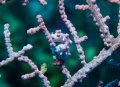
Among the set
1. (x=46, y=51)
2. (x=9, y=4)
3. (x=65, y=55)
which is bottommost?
(x=65, y=55)

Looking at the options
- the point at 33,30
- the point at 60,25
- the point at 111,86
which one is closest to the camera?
the point at 33,30

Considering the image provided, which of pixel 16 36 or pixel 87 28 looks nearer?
pixel 16 36

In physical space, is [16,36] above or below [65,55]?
above

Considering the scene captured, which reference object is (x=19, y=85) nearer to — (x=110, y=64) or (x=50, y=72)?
(x=50, y=72)

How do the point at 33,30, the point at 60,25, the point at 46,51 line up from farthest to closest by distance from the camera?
the point at 46,51 < the point at 60,25 < the point at 33,30

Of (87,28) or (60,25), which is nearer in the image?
(60,25)

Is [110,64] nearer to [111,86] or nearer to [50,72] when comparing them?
[111,86]

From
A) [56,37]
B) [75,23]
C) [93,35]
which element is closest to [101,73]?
[93,35]

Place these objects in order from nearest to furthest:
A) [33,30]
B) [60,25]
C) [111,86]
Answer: [33,30]
[111,86]
[60,25]

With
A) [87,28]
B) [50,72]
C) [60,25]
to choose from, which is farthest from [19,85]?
[87,28]
